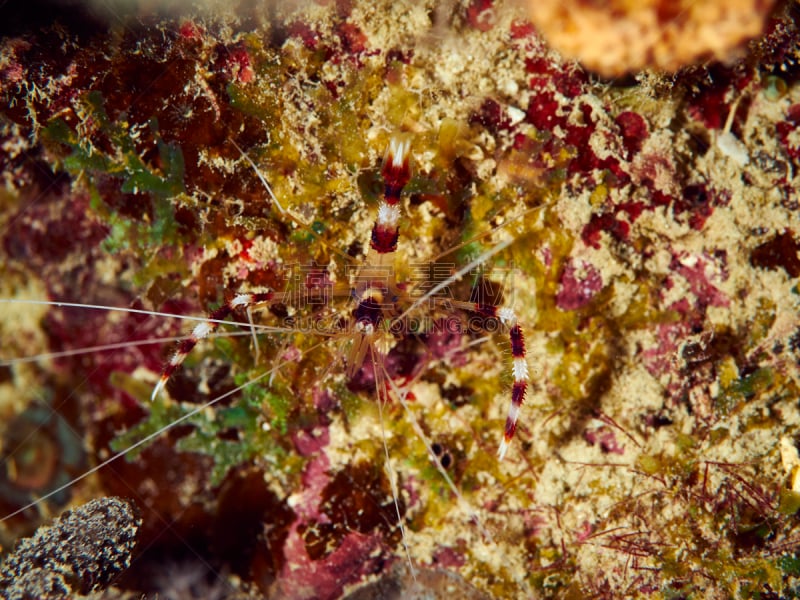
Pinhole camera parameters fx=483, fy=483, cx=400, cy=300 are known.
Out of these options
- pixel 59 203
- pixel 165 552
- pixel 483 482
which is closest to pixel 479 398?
pixel 483 482

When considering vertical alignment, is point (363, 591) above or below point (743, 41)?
below

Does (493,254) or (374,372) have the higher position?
(493,254)

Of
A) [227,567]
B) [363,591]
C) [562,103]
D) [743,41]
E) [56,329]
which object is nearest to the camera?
[743,41]

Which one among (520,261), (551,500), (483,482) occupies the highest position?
(520,261)

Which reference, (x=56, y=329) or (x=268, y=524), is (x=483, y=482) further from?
(x=56, y=329)

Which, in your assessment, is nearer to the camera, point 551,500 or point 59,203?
point 551,500

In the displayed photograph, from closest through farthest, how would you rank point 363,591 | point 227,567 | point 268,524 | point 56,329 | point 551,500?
1. point 551,500
2. point 363,591
3. point 268,524
4. point 227,567
5. point 56,329

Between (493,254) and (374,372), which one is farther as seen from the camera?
(493,254)
